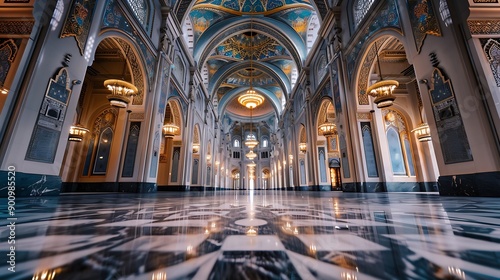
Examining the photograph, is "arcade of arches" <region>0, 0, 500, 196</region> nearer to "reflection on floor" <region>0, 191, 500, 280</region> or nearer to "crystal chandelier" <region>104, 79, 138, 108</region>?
"crystal chandelier" <region>104, 79, 138, 108</region>

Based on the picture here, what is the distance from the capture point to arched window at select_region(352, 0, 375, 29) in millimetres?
5689

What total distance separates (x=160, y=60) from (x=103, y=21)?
2.29 meters

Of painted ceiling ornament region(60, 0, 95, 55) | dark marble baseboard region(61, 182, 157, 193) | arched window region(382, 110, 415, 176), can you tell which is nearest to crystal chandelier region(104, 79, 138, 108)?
painted ceiling ornament region(60, 0, 95, 55)

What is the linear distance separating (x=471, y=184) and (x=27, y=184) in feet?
21.6

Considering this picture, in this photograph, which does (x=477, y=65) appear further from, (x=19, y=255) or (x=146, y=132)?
(x=146, y=132)

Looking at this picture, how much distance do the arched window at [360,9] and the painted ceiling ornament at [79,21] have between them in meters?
6.75

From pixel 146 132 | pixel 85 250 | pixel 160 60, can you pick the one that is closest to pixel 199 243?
pixel 85 250

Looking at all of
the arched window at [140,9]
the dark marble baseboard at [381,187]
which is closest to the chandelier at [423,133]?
the dark marble baseboard at [381,187]

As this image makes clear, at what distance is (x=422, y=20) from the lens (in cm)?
370

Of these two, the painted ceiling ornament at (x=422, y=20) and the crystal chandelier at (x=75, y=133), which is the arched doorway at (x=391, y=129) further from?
the crystal chandelier at (x=75, y=133)

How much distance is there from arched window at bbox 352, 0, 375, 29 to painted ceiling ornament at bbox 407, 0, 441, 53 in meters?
1.93

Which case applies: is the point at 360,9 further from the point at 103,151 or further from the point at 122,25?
the point at 103,151

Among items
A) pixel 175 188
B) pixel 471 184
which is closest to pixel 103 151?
pixel 175 188

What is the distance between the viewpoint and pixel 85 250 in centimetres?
52
